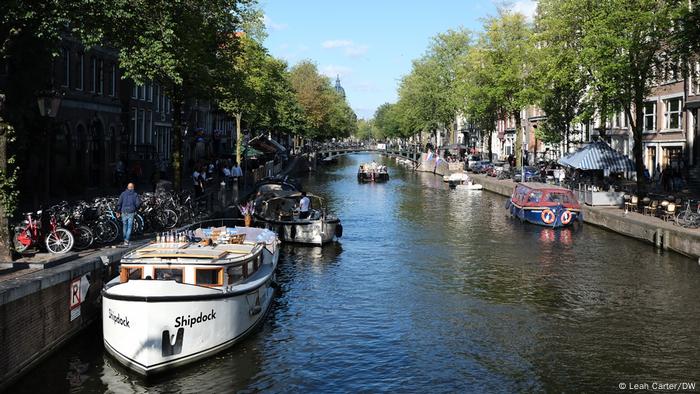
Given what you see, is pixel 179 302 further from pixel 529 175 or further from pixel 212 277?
pixel 529 175

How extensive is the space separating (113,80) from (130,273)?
3457cm

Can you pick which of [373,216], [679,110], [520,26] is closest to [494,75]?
[520,26]

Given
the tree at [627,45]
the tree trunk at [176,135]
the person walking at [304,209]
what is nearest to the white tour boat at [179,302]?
the person walking at [304,209]

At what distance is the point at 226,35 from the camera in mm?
42156

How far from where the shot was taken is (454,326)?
2098 cm

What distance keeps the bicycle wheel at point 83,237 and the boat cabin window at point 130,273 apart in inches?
194

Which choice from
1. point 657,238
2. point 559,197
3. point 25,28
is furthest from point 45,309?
point 559,197

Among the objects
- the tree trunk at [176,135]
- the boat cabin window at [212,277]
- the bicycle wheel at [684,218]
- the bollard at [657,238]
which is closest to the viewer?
the boat cabin window at [212,277]

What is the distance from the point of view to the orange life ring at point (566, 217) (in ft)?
132

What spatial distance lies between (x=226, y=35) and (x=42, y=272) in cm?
2665

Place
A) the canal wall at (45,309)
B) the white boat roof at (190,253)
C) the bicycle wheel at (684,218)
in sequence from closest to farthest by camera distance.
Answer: the canal wall at (45,309)
the white boat roof at (190,253)
the bicycle wheel at (684,218)

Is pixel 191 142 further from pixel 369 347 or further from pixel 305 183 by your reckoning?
pixel 369 347

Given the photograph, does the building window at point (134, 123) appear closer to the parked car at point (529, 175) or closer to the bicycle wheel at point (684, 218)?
the parked car at point (529, 175)

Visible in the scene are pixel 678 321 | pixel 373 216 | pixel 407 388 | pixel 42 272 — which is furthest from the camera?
pixel 373 216
